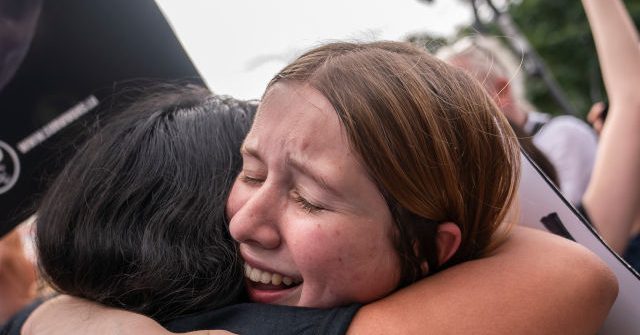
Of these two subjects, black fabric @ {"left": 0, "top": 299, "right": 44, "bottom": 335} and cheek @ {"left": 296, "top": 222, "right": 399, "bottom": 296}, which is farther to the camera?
black fabric @ {"left": 0, "top": 299, "right": 44, "bottom": 335}

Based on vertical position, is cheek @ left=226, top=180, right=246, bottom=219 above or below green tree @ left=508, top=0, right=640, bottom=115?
above

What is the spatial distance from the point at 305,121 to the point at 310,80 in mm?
96

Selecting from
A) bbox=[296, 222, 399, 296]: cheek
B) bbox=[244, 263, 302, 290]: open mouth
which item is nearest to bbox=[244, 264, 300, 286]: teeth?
bbox=[244, 263, 302, 290]: open mouth

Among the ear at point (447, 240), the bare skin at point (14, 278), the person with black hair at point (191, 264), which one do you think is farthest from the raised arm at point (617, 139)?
the bare skin at point (14, 278)

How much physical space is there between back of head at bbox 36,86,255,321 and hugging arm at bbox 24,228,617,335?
11cm

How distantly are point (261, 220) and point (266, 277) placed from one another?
0.50ft

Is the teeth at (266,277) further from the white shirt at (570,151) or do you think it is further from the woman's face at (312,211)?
the white shirt at (570,151)

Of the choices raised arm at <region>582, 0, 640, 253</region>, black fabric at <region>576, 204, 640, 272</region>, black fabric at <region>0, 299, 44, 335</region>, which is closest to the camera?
black fabric at <region>0, 299, 44, 335</region>

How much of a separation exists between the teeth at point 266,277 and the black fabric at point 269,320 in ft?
0.19

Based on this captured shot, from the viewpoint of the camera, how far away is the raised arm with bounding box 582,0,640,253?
73.5 inches

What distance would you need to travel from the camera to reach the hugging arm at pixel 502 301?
3.86 feet

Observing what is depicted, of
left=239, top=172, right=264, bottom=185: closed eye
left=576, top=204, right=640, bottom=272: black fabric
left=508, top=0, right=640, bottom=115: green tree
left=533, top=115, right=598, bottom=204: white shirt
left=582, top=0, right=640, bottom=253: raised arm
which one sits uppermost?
left=239, top=172, right=264, bottom=185: closed eye

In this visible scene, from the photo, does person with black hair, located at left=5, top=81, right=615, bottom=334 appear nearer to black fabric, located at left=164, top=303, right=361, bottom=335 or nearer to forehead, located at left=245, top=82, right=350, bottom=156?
black fabric, located at left=164, top=303, right=361, bottom=335

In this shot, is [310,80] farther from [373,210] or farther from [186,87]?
[186,87]
